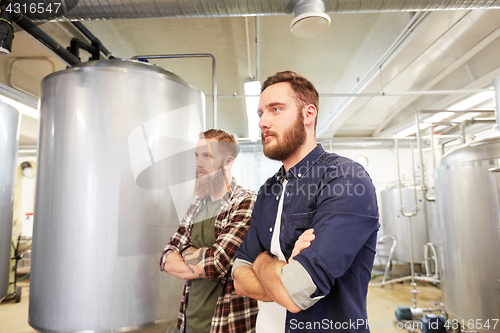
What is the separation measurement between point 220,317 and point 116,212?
732 millimetres

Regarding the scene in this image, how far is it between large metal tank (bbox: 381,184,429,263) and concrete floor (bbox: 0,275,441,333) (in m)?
0.75

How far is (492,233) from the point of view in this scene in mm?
2486

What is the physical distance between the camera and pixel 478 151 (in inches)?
103

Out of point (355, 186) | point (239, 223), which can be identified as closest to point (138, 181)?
point (239, 223)

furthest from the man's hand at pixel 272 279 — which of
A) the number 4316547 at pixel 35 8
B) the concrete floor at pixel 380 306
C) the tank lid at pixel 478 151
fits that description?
the concrete floor at pixel 380 306

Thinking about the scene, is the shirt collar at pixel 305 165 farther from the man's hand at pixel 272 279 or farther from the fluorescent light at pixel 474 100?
the fluorescent light at pixel 474 100

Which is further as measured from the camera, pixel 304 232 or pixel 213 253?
pixel 213 253

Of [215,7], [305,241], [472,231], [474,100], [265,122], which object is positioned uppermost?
[474,100]

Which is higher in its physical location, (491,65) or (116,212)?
(491,65)

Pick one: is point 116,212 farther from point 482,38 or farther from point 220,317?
point 482,38

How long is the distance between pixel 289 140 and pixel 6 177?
257 centimetres

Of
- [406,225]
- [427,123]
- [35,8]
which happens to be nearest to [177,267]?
[35,8]

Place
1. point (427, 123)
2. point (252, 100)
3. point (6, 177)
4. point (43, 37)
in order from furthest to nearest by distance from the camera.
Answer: point (427, 123) → point (252, 100) → point (6, 177) → point (43, 37)

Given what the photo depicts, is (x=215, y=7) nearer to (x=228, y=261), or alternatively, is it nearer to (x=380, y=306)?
(x=228, y=261)
